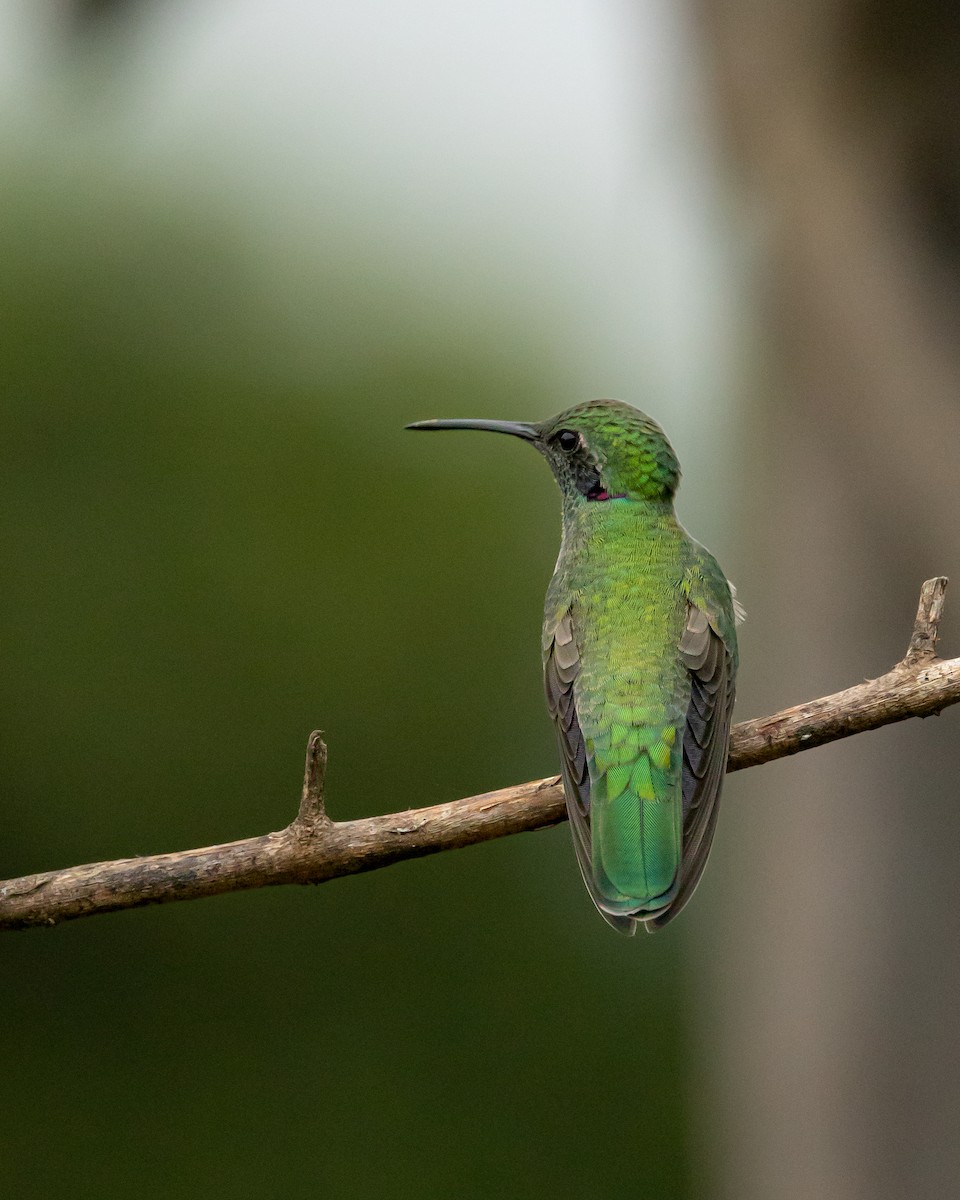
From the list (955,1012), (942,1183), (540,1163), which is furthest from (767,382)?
(540,1163)

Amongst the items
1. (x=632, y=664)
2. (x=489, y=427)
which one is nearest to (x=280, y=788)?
(x=489, y=427)

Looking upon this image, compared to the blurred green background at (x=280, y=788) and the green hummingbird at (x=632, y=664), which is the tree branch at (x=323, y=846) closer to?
the green hummingbird at (x=632, y=664)

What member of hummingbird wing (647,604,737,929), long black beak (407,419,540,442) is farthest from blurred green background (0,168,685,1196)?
hummingbird wing (647,604,737,929)

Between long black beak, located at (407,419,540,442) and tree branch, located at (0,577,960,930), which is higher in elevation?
long black beak, located at (407,419,540,442)

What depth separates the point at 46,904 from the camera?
4070 millimetres

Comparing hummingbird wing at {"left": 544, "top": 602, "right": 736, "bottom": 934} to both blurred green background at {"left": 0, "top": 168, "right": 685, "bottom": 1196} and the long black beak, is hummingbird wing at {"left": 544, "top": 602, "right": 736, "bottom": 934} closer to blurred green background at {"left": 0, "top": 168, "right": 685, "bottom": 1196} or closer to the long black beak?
the long black beak

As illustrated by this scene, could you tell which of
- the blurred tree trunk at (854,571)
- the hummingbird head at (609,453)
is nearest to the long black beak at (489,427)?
the hummingbird head at (609,453)

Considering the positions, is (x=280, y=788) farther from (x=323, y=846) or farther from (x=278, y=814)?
(x=323, y=846)

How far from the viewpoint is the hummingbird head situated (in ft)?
17.5

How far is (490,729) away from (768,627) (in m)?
4.87

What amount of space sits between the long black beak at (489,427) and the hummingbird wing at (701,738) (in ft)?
3.72

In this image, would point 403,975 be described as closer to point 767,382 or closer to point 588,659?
point 767,382

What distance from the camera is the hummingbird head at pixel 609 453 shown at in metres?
5.32

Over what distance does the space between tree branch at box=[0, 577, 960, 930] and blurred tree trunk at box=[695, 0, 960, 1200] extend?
4250 mm
